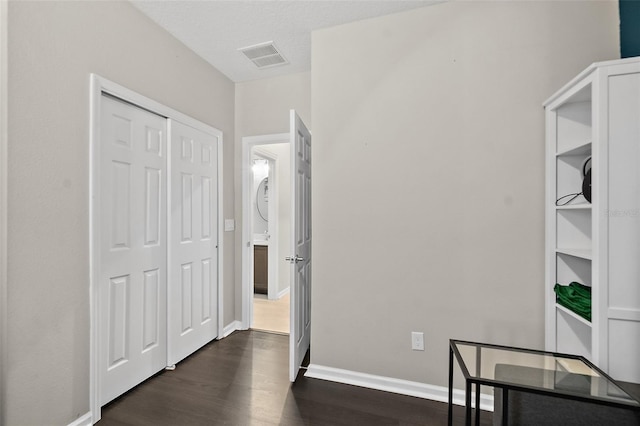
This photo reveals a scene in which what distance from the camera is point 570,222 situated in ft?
5.89

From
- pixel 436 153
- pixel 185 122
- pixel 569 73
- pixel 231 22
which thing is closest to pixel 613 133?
pixel 569 73

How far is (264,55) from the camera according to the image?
2785 mm

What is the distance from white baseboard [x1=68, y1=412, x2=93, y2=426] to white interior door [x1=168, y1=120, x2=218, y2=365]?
0.70 meters

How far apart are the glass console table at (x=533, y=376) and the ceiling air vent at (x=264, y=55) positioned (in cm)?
262

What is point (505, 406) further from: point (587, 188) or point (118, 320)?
point (118, 320)

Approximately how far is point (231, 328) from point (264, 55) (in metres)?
2.77

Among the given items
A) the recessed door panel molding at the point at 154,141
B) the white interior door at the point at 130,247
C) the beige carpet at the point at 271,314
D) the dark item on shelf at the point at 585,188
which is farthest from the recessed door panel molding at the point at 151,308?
the dark item on shelf at the point at 585,188

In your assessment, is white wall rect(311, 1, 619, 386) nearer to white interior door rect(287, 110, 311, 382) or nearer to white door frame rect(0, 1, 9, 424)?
white interior door rect(287, 110, 311, 382)

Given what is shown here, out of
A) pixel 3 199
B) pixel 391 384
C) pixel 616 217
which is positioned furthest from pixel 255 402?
pixel 616 217

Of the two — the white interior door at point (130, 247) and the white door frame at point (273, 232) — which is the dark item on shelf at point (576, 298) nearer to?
the white interior door at point (130, 247)

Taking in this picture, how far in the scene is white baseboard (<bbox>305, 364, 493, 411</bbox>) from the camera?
6.62 feet

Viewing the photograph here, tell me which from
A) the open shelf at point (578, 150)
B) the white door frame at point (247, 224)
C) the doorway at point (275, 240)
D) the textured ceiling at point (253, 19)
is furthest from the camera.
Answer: the doorway at point (275, 240)

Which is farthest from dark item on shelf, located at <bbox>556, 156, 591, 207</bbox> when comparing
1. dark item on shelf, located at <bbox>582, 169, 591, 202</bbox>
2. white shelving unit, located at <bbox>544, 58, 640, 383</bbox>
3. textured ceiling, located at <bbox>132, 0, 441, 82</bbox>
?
textured ceiling, located at <bbox>132, 0, 441, 82</bbox>

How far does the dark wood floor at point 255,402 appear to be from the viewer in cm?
187
